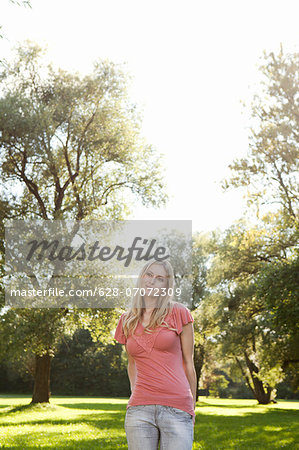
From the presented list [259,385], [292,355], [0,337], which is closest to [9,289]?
[0,337]

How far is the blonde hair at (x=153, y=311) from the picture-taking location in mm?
3941

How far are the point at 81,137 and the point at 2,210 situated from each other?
4.91 metres

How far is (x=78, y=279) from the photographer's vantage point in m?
20.8

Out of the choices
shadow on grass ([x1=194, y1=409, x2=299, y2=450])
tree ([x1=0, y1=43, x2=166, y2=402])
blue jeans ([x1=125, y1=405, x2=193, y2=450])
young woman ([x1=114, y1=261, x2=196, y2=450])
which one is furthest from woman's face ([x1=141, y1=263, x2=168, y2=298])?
tree ([x1=0, y1=43, x2=166, y2=402])

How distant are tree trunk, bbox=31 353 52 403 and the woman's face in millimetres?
21870

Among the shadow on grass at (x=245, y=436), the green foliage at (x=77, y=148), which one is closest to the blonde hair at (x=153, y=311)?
the shadow on grass at (x=245, y=436)

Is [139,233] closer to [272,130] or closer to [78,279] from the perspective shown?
[78,279]

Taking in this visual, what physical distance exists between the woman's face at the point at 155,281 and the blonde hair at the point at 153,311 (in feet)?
0.08

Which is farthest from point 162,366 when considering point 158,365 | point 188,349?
point 188,349

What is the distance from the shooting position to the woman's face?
4.08 metres

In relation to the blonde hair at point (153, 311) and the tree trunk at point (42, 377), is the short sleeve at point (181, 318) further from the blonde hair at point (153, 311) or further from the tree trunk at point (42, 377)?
the tree trunk at point (42, 377)

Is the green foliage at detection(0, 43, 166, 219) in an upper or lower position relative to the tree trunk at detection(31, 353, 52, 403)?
upper

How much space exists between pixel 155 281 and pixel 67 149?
20102mm

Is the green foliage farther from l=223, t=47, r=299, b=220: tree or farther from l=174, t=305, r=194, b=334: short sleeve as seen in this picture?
l=174, t=305, r=194, b=334: short sleeve
